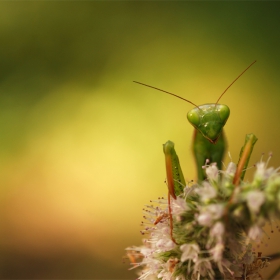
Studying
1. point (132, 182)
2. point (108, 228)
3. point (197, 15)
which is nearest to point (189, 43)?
point (197, 15)

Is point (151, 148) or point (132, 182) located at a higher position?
point (151, 148)

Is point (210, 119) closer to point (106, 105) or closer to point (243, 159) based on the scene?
point (243, 159)

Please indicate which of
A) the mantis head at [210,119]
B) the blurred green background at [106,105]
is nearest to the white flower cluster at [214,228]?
the mantis head at [210,119]

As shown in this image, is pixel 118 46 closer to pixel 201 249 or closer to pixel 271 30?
pixel 271 30

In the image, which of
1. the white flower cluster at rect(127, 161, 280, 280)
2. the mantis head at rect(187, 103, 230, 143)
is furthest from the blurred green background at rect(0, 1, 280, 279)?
the white flower cluster at rect(127, 161, 280, 280)

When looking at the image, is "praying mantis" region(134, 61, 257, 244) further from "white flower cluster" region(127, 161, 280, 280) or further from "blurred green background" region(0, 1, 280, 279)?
"blurred green background" region(0, 1, 280, 279)
